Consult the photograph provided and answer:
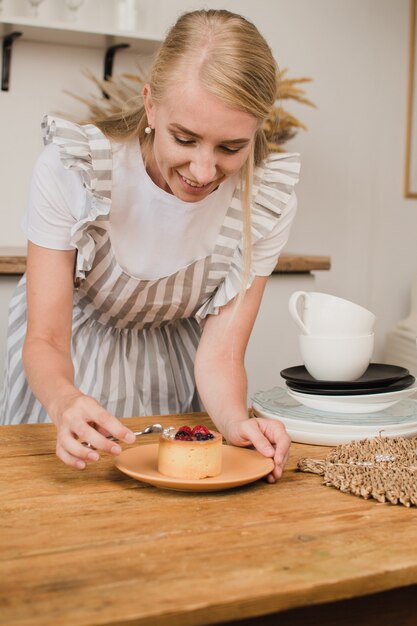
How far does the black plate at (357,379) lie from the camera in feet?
4.64

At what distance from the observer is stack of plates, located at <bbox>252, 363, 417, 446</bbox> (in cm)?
136

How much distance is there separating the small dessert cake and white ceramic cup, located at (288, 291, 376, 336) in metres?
0.36

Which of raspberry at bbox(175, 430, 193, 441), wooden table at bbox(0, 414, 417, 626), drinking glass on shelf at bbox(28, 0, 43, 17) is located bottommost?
wooden table at bbox(0, 414, 417, 626)

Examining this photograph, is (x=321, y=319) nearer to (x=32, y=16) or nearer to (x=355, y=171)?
(x=32, y=16)

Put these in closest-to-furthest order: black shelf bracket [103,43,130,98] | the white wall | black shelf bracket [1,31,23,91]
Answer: black shelf bracket [1,31,23,91]
black shelf bracket [103,43,130,98]
the white wall

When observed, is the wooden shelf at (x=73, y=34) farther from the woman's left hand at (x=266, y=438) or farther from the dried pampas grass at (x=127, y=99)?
the woman's left hand at (x=266, y=438)

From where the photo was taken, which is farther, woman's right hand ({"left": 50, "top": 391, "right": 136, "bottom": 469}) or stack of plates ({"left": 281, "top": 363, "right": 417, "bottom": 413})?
stack of plates ({"left": 281, "top": 363, "right": 417, "bottom": 413})

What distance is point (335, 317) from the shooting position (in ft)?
4.72

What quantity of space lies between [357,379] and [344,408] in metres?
0.06

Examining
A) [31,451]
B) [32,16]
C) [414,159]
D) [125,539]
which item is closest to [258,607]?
[125,539]

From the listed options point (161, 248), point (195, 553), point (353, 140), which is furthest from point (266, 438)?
point (353, 140)

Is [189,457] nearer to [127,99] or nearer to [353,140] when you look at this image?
[127,99]

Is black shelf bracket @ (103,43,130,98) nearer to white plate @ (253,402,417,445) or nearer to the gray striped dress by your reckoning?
the gray striped dress

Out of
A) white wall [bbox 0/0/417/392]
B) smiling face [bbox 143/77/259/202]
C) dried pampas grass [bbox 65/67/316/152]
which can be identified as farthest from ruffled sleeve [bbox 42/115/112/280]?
white wall [bbox 0/0/417/392]
